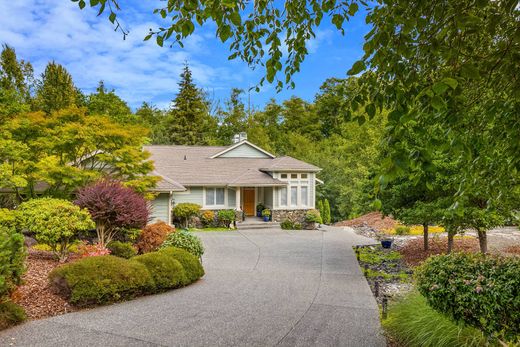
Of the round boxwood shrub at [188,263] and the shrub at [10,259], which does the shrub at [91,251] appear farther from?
the shrub at [10,259]

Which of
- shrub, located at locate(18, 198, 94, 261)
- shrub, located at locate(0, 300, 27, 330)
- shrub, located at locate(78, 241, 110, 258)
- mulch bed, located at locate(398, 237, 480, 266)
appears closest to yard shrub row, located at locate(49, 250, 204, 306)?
shrub, located at locate(0, 300, 27, 330)

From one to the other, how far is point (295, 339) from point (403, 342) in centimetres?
172

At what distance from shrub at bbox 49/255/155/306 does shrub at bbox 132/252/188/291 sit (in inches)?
10.7

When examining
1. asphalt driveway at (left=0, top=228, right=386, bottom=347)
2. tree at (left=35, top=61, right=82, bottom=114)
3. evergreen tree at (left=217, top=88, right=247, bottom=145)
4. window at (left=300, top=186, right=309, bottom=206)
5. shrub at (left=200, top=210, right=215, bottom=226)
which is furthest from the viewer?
evergreen tree at (left=217, top=88, right=247, bottom=145)

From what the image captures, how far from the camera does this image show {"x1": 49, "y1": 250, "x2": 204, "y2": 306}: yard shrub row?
7650mm

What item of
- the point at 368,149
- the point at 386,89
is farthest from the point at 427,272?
the point at 368,149

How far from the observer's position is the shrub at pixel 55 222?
9.75 metres

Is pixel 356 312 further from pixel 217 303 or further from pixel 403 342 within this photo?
pixel 217 303

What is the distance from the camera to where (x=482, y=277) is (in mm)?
4809

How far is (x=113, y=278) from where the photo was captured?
316 inches

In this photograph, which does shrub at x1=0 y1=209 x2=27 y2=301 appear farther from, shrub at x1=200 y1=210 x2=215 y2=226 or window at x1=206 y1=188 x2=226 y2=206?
window at x1=206 y1=188 x2=226 y2=206

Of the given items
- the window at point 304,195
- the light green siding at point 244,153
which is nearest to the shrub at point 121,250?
the window at point 304,195

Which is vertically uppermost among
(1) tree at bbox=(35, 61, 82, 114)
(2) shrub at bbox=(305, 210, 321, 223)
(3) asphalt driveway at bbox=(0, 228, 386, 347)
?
(1) tree at bbox=(35, 61, 82, 114)

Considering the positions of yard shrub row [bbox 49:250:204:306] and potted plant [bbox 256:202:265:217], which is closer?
yard shrub row [bbox 49:250:204:306]
